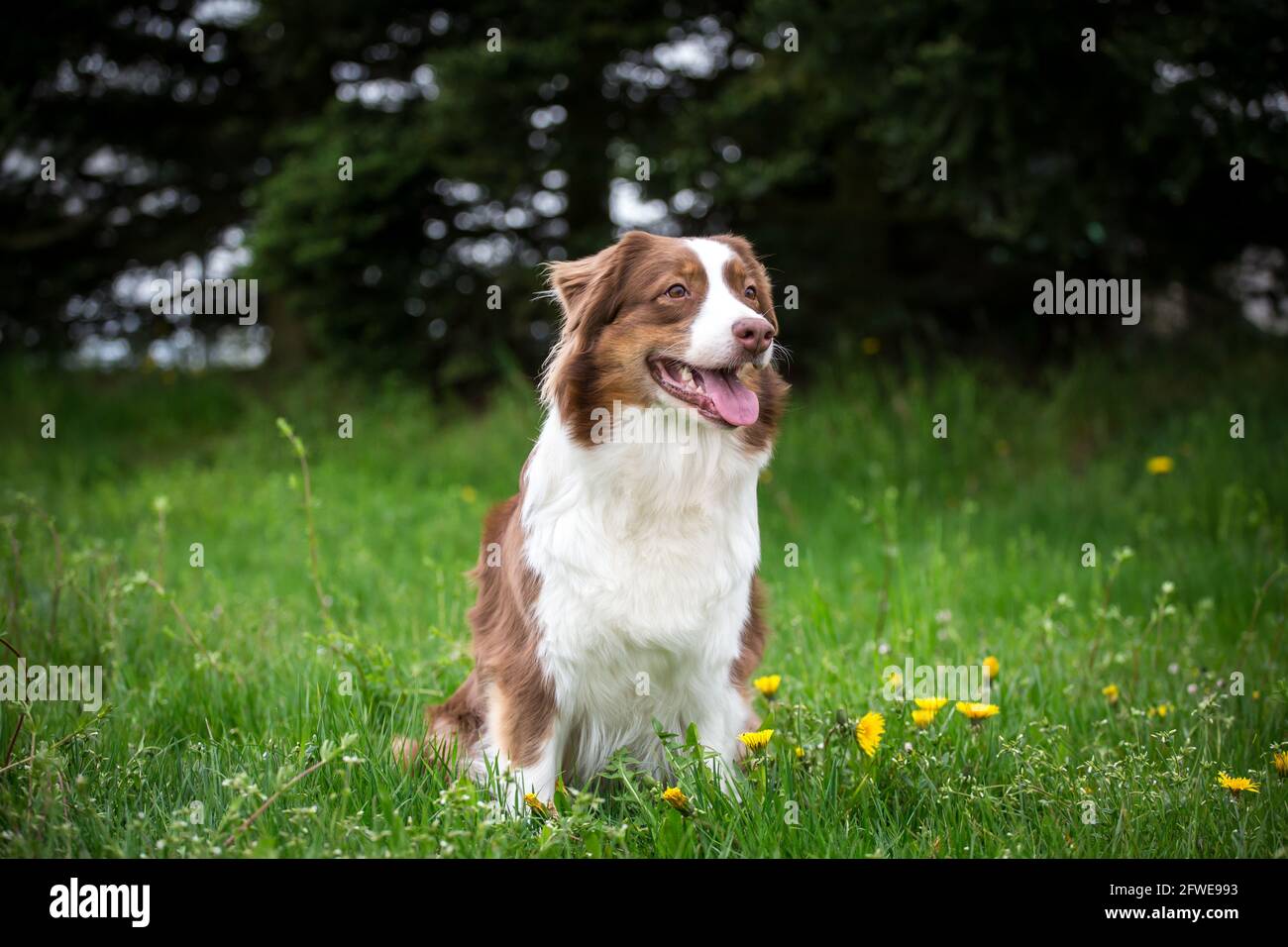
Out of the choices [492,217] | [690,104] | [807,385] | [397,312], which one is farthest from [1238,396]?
[397,312]

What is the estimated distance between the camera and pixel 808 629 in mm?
4742

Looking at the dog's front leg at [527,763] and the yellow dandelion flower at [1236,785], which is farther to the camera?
the dog's front leg at [527,763]

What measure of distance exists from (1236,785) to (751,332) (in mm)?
1779

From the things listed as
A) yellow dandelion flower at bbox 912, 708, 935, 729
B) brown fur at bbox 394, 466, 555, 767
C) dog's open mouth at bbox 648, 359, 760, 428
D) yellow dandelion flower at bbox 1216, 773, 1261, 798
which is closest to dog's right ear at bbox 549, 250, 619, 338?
dog's open mouth at bbox 648, 359, 760, 428

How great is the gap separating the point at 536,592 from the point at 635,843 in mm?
729

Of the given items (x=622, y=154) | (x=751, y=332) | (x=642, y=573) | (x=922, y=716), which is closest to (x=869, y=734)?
(x=922, y=716)

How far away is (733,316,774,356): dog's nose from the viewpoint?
2928 millimetres

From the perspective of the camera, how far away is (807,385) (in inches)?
374

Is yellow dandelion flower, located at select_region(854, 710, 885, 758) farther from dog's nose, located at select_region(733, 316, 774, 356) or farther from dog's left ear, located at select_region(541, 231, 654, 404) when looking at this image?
dog's left ear, located at select_region(541, 231, 654, 404)

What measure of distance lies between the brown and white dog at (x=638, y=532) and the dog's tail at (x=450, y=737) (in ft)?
0.05

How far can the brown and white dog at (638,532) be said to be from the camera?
2.97m

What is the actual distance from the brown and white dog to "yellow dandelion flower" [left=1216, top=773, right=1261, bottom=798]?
4.32 feet

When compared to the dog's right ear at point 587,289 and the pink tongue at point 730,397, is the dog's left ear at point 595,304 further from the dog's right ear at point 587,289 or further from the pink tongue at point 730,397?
the pink tongue at point 730,397

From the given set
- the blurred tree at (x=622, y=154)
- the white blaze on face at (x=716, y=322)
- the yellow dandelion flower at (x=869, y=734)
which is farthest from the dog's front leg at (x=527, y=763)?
the blurred tree at (x=622, y=154)
